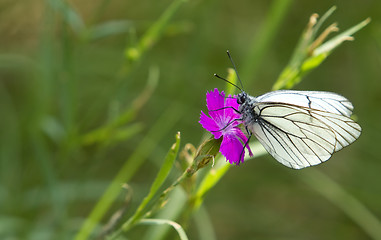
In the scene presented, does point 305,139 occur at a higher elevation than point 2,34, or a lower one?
lower

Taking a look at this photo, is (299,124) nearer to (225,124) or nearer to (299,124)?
(299,124)

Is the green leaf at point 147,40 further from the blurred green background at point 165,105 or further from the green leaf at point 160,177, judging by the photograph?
the green leaf at point 160,177

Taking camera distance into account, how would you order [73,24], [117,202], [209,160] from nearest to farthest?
[209,160] < [73,24] < [117,202]

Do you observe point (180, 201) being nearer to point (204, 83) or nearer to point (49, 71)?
point (49, 71)

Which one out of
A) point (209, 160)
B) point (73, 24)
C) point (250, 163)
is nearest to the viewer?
point (209, 160)

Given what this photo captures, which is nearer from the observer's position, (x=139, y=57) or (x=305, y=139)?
→ (x=305, y=139)

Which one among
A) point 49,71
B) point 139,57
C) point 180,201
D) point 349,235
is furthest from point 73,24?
point 349,235

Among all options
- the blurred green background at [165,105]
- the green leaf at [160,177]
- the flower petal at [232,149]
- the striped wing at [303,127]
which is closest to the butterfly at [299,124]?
the striped wing at [303,127]

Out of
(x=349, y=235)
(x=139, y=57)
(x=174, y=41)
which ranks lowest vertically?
(x=349, y=235)

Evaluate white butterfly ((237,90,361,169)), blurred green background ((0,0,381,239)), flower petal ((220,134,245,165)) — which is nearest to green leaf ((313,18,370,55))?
white butterfly ((237,90,361,169))
